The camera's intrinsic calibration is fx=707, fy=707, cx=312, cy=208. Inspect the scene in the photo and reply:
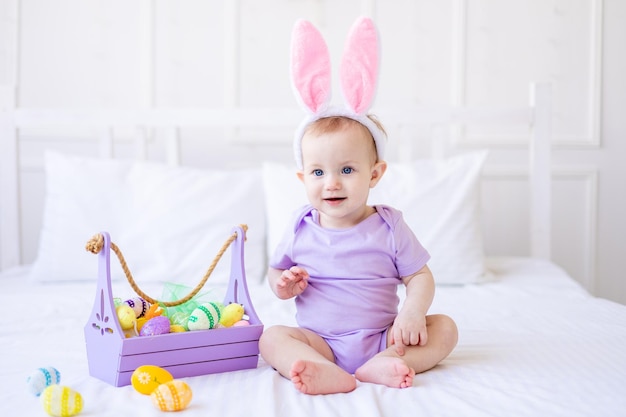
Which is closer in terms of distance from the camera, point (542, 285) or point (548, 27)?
point (542, 285)

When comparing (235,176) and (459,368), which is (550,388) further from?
(235,176)

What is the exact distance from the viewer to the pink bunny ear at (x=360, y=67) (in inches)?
47.2

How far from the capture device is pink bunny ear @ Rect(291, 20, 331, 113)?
1.21 metres

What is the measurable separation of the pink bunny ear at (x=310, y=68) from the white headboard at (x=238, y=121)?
1022 mm

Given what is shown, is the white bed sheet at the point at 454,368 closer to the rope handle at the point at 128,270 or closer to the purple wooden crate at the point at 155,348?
the purple wooden crate at the point at 155,348

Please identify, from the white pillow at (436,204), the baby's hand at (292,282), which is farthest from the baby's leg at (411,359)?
the white pillow at (436,204)

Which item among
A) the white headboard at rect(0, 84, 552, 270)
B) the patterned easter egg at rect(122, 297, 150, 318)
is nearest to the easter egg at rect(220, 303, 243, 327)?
the patterned easter egg at rect(122, 297, 150, 318)

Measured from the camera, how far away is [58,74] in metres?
2.55

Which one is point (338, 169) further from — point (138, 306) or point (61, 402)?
point (61, 402)

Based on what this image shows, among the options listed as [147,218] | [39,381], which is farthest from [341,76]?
[147,218]

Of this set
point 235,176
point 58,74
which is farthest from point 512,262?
point 58,74

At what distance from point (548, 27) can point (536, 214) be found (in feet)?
2.40

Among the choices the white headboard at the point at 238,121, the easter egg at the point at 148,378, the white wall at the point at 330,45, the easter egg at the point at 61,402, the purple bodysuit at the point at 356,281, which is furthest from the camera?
Answer: the white wall at the point at 330,45

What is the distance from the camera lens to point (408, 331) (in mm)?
1108
